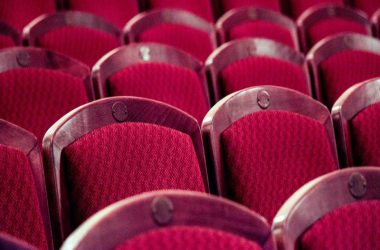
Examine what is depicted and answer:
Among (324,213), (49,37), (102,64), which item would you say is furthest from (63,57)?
(324,213)

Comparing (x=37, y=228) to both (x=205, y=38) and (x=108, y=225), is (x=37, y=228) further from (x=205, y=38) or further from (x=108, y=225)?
(x=205, y=38)

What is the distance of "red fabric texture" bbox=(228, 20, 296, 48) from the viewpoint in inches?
28.5

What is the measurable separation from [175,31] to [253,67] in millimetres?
144

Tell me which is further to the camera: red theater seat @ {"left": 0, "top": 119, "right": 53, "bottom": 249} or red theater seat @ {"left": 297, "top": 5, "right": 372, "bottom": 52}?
red theater seat @ {"left": 297, "top": 5, "right": 372, "bottom": 52}

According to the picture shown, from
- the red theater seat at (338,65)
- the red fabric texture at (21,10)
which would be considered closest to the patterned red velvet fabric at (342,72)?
the red theater seat at (338,65)

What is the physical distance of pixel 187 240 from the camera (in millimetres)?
223

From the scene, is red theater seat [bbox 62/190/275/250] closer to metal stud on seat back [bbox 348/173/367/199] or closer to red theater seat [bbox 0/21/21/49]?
metal stud on seat back [bbox 348/173/367/199]

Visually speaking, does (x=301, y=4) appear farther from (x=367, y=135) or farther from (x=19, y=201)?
(x=19, y=201)

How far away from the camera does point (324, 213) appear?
27 cm

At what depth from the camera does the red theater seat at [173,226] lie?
0.21 meters

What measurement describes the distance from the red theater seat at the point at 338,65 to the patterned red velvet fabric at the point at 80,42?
190mm

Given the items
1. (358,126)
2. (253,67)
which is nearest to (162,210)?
(358,126)

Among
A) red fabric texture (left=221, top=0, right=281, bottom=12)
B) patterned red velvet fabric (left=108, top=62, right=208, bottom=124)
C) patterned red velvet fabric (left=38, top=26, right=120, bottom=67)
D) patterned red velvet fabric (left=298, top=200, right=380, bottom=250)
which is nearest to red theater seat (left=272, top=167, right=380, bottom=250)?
patterned red velvet fabric (left=298, top=200, right=380, bottom=250)

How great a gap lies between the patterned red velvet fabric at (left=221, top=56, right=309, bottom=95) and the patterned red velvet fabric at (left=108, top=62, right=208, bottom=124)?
3 centimetres
